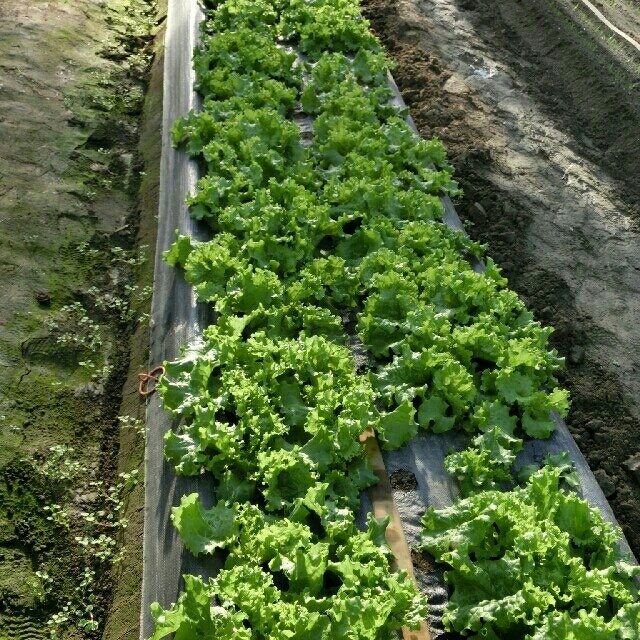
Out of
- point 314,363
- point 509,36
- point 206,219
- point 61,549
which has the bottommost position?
point 61,549

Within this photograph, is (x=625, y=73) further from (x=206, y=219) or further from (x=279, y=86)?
(x=206, y=219)

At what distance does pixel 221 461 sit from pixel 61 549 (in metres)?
1.25

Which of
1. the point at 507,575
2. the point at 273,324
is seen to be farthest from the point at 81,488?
the point at 507,575

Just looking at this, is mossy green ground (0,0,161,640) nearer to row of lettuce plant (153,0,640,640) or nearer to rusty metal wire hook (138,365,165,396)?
rusty metal wire hook (138,365,165,396)

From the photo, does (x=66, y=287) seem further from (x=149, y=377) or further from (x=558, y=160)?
(x=558, y=160)

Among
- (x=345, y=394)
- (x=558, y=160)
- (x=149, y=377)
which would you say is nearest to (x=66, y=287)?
(x=149, y=377)

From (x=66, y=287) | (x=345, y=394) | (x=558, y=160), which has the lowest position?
(x=66, y=287)

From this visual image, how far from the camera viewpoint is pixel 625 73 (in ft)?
31.0

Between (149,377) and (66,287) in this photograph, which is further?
(66,287)

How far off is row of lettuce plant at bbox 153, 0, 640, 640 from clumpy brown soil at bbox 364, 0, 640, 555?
58 cm

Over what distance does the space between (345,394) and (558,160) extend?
4658 mm

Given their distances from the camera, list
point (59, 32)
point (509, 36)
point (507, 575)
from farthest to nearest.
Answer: point (509, 36), point (59, 32), point (507, 575)

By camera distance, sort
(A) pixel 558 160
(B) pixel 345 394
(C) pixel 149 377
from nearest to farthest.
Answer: (B) pixel 345 394
(C) pixel 149 377
(A) pixel 558 160

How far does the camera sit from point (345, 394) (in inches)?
190
